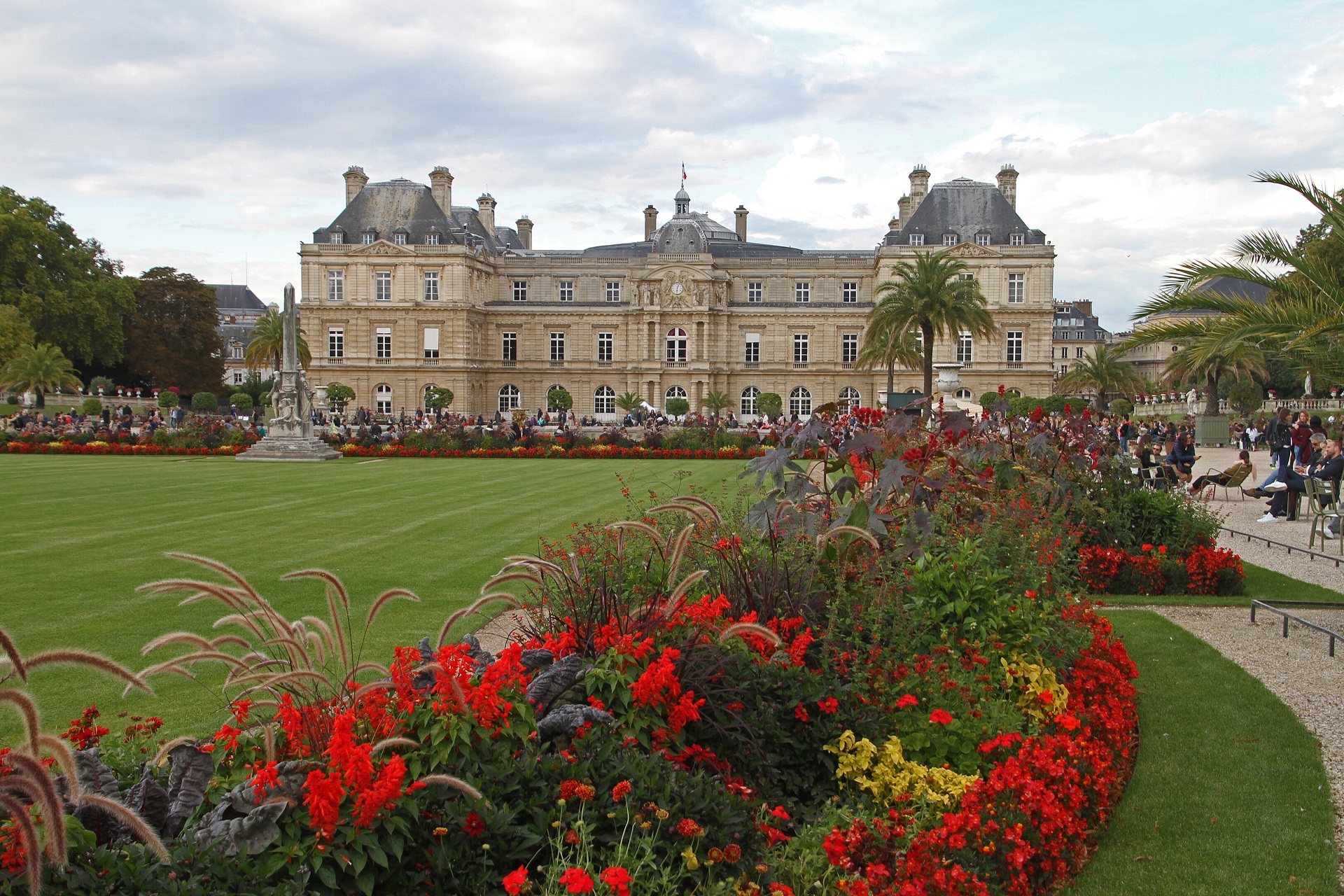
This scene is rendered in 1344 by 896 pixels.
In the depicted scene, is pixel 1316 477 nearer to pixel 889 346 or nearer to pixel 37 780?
pixel 37 780

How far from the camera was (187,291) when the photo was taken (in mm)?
63000

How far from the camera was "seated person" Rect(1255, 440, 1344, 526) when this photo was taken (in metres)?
14.9

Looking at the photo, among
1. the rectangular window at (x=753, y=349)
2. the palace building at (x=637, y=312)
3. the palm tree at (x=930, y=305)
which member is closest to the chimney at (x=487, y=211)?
the palace building at (x=637, y=312)

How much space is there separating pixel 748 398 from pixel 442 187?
2437cm

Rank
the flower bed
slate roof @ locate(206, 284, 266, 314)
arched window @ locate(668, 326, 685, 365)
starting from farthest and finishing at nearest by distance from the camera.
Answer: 1. slate roof @ locate(206, 284, 266, 314)
2. arched window @ locate(668, 326, 685, 365)
3. the flower bed

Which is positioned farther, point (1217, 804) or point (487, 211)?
point (487, 211)

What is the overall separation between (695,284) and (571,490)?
146 ft

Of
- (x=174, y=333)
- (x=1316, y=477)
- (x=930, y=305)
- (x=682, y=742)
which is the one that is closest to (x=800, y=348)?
(x=930, y=305)

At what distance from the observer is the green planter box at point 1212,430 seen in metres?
42.2

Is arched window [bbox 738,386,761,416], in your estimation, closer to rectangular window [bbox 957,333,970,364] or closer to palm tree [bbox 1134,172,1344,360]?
rectangular window [bbox 957,333,970,364]

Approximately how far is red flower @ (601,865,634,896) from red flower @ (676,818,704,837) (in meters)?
0.51

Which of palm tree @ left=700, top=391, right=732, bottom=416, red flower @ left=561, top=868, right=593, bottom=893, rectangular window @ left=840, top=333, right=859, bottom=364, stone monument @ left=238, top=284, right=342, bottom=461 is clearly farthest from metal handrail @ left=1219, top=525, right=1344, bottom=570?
rectangular window @ left=840, top=333, right=859, bottom=364

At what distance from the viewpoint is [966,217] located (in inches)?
2419

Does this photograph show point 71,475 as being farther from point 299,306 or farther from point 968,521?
point 299,306
